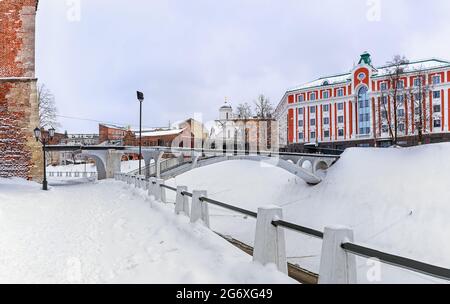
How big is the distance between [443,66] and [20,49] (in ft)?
174

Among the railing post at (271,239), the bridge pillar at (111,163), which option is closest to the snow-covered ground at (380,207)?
the railing post at (271,239)

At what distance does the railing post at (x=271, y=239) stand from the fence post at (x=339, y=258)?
3.55 feet

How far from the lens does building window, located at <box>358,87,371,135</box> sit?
57.7 m

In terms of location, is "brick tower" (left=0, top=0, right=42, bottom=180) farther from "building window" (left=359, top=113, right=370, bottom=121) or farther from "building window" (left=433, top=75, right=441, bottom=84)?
"building window" (left=433, top=75, right=441, bottom=84)

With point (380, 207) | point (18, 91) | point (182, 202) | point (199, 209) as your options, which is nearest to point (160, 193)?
point (182, 202)

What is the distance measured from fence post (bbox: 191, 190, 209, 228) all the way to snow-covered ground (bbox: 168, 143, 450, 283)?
8.00m

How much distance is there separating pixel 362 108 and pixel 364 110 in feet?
1.54

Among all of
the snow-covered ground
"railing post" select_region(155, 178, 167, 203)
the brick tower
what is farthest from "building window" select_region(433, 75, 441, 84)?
"railing post" select_region(155, 178, 167, 203)

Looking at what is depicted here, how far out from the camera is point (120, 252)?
658 centimetres

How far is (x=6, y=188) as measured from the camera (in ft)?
59.4

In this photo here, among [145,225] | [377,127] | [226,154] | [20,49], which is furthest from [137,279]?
[377,127]

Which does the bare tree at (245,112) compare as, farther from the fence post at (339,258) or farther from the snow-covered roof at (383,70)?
the fence post at (339,258)

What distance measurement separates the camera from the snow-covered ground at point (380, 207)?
57.7 ft
